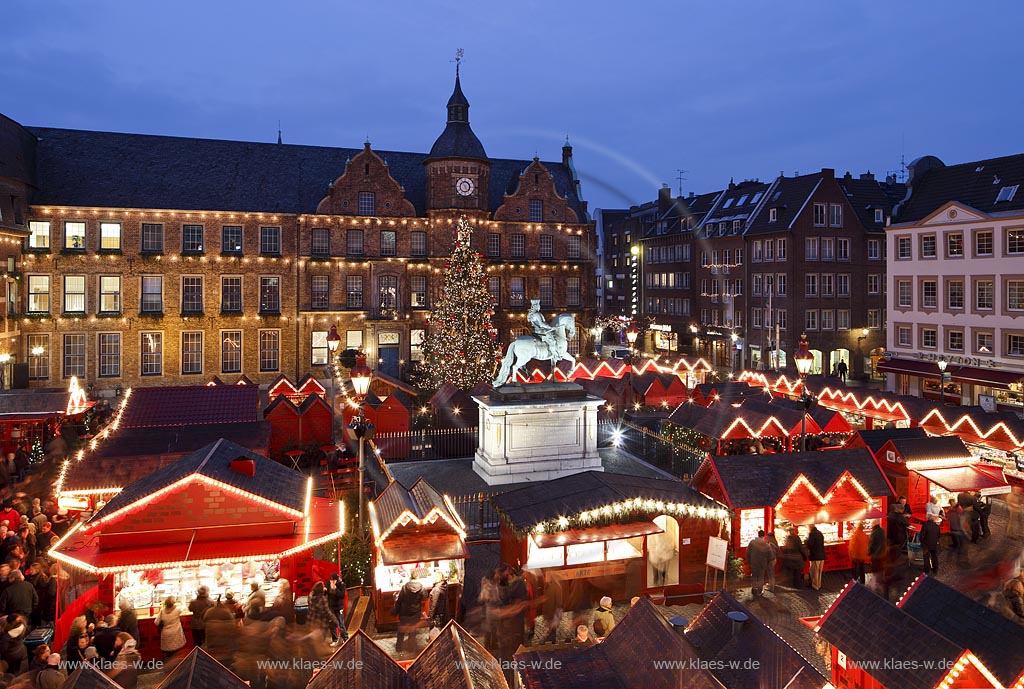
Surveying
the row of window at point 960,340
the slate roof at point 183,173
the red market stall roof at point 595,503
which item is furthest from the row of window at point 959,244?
the red market stall roof at point 595,503

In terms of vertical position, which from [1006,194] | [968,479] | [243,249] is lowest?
[968,479]

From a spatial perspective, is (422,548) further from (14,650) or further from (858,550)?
(858,550)

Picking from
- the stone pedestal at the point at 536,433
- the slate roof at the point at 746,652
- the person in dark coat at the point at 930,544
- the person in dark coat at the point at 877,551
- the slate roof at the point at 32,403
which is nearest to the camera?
the slate roof at the point at 746,652

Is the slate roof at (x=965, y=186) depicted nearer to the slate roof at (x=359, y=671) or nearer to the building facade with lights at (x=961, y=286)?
the building facade with lights at (x=961, y=286)

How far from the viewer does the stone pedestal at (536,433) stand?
60.3 ft

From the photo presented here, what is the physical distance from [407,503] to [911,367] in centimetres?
3339

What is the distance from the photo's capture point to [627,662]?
6445 millimetres

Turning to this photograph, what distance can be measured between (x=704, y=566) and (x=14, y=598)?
1100 cm

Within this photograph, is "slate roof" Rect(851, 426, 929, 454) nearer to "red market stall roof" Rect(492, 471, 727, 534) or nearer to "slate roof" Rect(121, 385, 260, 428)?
"red market stall roof" Rect(492, 471, 727, 534)

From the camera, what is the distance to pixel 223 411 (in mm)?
20953

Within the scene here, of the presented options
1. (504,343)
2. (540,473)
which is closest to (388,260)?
(504,343)

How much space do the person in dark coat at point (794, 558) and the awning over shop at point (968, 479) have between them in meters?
4.63

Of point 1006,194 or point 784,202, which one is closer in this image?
point 1006,194

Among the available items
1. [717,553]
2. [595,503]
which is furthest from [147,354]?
[717,553]
